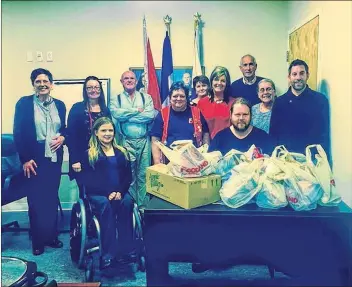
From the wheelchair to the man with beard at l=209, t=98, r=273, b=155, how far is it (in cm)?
51

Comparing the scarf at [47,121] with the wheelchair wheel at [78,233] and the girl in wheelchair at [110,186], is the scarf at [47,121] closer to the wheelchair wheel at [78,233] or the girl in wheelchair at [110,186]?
the girl in wheelchair at [110,186]

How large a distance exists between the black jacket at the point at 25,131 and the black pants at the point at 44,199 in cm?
4

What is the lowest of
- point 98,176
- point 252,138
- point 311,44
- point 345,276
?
point 345,276

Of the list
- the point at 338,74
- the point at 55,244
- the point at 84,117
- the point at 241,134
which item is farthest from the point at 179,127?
the point at 55,244

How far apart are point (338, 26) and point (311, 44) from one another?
0.88 feet

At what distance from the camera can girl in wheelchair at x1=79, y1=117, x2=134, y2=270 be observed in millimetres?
1662

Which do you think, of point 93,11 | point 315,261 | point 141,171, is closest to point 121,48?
point 93,11

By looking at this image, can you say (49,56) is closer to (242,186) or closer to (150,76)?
(150,76)

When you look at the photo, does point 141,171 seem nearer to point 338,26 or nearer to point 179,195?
point 179,195

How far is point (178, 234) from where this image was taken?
131cm

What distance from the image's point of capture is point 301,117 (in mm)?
1701

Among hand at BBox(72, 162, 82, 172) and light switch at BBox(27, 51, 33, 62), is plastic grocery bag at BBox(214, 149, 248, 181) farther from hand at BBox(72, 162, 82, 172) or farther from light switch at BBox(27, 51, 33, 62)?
light switch at BBox(27, 51, 33, 62)

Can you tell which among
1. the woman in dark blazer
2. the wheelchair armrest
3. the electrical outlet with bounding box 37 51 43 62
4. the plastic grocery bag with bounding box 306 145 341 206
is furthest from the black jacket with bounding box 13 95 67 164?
the plastic grocery bag with bounding box 306 145 341 206

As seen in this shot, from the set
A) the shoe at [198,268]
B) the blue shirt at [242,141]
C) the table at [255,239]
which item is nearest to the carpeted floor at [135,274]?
the shoe at [198,268]
